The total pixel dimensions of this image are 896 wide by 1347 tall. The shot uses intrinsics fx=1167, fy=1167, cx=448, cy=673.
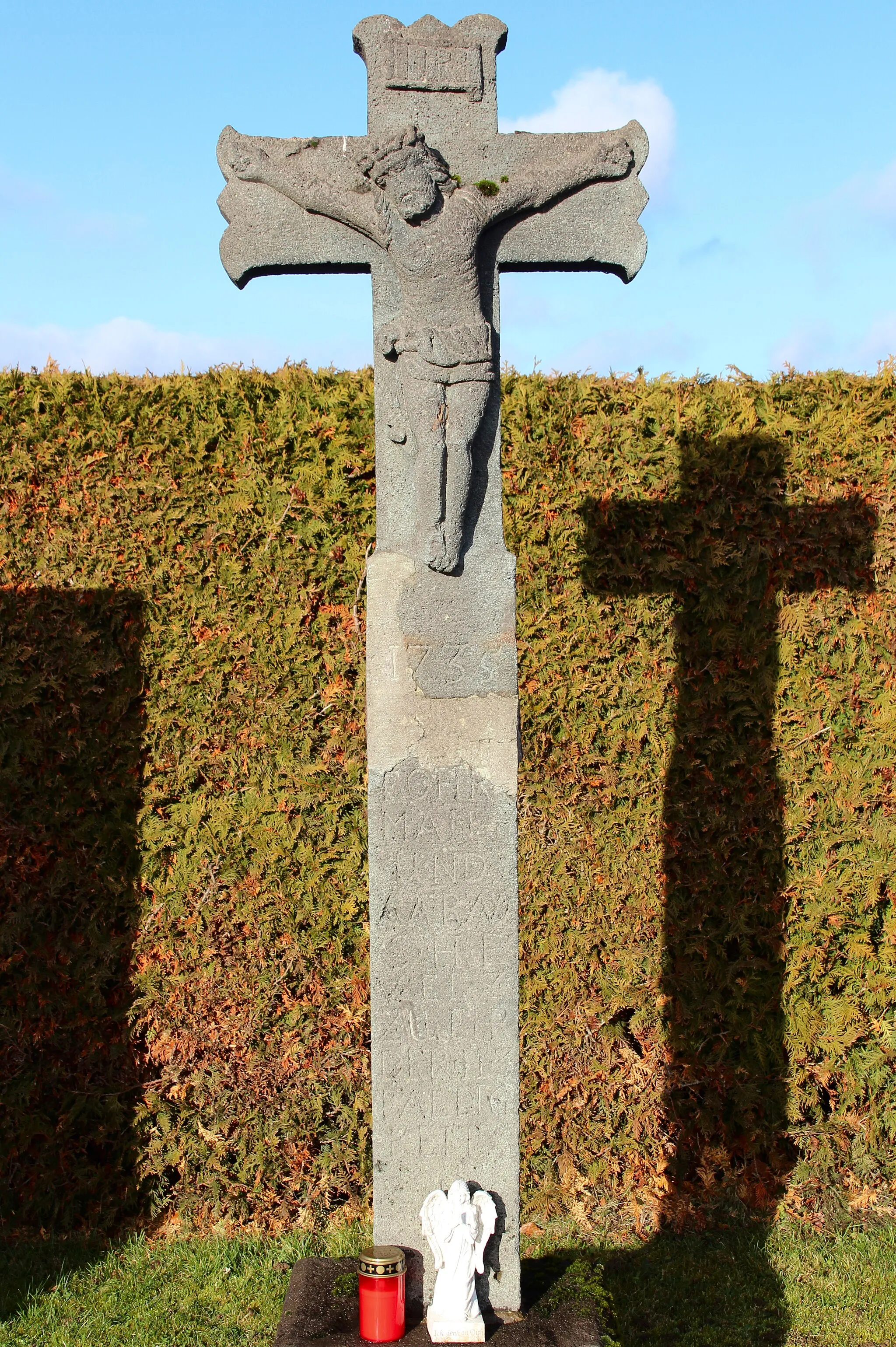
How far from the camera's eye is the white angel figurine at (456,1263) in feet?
10.1

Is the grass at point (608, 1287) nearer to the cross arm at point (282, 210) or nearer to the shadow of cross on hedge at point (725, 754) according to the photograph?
the shadow of cross on hedge at point (725, 754)

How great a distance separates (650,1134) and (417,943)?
236cm

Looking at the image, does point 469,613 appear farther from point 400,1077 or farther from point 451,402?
point 400,1077

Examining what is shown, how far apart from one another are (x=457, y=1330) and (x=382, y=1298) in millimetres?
214

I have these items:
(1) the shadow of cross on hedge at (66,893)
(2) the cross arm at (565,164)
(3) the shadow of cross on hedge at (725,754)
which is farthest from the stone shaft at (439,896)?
(1) the shadow of cross on hedge at (66,893)

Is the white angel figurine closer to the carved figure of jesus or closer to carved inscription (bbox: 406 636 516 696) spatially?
carved inscription (bbox: 406 636 516 696)

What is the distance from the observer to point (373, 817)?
10.7 ft

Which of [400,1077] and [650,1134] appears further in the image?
[650,1134]

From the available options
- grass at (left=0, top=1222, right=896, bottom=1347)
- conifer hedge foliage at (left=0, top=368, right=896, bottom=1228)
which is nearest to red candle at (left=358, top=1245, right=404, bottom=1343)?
grass at (left=0, top=1222, right=896, bottom=1347)

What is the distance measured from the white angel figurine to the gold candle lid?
0.10m

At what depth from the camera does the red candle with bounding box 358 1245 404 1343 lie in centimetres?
306

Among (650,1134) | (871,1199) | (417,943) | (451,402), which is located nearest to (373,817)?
(417,943)

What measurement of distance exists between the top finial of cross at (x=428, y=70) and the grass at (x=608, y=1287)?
372 cm

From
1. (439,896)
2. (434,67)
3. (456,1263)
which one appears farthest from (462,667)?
(434,67)
